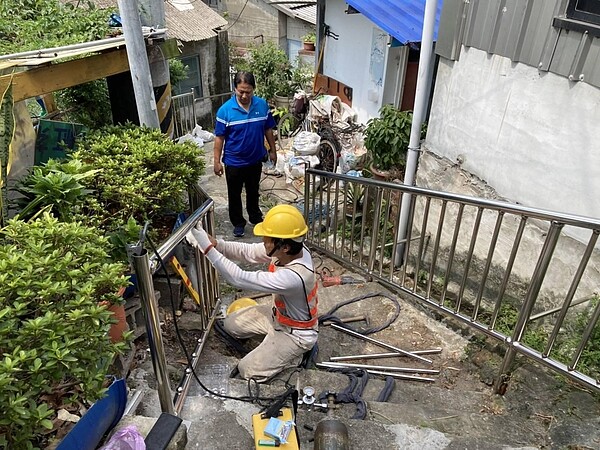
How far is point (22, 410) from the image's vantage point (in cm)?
129

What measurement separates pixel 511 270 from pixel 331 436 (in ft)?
6.16

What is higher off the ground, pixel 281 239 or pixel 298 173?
pixel 281 239

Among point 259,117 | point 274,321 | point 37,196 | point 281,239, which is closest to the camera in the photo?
point 37,196

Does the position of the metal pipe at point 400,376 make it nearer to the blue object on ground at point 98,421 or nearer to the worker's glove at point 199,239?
the worker's glove at point 199,239

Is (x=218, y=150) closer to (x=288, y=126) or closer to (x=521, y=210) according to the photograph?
(x=521, y=210)

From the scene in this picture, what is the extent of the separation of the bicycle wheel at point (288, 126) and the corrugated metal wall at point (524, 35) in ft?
18.8

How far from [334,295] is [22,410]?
10.8 ft

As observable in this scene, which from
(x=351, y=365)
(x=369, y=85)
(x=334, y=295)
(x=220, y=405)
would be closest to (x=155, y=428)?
(x=220, y=405)

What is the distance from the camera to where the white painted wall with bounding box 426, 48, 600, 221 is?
9.62 ft

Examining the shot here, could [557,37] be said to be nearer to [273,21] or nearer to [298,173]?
[298,173]

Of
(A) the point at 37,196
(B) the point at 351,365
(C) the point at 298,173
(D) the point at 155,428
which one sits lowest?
(C) the point at 298,173

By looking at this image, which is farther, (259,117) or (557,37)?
(259,117)

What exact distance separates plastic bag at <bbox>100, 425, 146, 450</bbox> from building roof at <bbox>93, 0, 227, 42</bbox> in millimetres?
10265

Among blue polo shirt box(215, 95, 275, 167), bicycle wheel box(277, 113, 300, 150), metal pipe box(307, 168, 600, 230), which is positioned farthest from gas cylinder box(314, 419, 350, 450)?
bicycle wheel box(277, 113, 300, 150)
